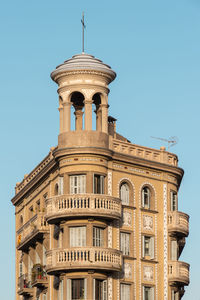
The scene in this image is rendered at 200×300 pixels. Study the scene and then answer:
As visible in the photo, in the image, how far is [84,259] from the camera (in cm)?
9700

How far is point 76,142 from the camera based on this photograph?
100375 mm

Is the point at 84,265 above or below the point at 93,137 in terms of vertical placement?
below

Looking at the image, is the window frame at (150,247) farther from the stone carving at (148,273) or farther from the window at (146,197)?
the window at (146,197)

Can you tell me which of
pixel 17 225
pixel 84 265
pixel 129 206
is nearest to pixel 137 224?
pixel 129 206

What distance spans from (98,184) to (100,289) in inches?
326

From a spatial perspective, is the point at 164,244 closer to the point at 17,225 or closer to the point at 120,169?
the point at 120,169

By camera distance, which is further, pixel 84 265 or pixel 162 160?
pixel 162 160

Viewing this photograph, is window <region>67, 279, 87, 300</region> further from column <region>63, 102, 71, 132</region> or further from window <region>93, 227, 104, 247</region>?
column <region>63, 102, 71, 132</region>

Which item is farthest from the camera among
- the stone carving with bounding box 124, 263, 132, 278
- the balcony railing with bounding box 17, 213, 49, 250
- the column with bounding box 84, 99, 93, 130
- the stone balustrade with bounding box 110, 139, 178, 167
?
the balcony railing with bounding box 17, 213, 49, 250

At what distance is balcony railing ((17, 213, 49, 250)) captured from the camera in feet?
345

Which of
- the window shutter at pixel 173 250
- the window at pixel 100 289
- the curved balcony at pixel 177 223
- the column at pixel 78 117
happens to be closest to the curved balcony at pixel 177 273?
the window shutter at pixel 173 250

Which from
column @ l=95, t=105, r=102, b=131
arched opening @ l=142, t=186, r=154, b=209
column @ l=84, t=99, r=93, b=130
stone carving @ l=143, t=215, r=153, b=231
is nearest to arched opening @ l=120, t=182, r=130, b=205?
arched opening @ l=142, t=186, r=154, b=209

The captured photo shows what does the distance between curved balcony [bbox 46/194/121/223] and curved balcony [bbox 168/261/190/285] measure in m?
6.99

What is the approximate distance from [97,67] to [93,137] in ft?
18.7
